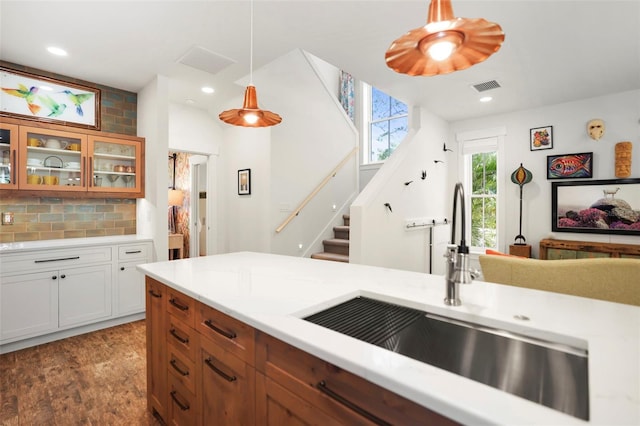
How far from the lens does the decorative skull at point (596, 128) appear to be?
4.16 metres

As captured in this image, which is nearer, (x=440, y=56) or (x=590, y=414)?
(x=590, y=414)

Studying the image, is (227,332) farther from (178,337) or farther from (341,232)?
(341,232)

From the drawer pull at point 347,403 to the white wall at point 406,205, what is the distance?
254 cm

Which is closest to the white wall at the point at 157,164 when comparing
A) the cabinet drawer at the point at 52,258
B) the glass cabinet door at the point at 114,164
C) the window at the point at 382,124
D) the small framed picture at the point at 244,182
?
the glass cabinet door at the point at 114,164

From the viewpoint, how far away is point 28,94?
10.6 ft

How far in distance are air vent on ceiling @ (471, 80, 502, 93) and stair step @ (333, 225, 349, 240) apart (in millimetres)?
2539

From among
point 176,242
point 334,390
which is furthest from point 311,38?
point 176,242

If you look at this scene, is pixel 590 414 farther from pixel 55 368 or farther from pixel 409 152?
pixel 409 152

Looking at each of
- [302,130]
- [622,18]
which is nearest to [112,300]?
[302,130]

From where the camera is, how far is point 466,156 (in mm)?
5422

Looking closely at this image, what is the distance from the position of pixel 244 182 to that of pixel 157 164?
1222mm

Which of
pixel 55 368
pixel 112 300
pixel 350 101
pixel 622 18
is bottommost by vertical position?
pixel 55 368

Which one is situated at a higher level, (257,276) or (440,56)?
(440,56)

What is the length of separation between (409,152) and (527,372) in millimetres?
3761
